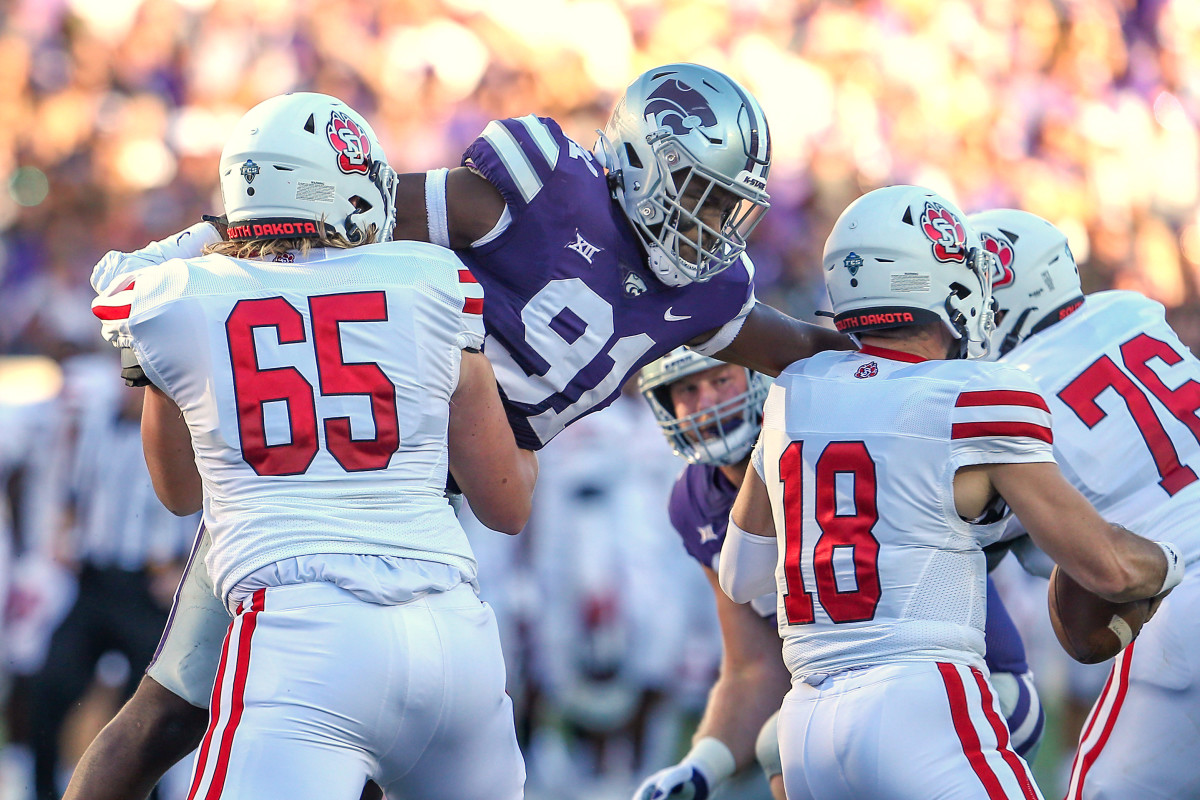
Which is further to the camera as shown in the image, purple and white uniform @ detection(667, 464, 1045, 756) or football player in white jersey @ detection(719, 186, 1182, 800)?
purple and white uniform @ detection(667, 464, 1045, 756)

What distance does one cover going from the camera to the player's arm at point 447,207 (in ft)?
9.26

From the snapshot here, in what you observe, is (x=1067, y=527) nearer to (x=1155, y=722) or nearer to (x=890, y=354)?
(x=890, y=354)

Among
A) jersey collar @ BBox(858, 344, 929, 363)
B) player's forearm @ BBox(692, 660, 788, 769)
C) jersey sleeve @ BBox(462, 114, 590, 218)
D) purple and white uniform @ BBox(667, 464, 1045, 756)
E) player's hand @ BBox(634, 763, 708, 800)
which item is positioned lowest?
player's hand @ BBox(634, 763, 708, 800)

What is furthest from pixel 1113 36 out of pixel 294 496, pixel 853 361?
pixel 294 496

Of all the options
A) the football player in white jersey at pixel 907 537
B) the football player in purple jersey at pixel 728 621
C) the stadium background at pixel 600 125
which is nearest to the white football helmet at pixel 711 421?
the football player in purple jersey at pixel 728 621

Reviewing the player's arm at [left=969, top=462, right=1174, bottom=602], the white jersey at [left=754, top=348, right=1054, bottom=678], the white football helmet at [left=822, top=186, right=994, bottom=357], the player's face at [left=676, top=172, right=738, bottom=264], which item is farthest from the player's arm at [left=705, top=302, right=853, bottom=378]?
the player's arm at [left=969, top=462, right=1174, bottom=602]

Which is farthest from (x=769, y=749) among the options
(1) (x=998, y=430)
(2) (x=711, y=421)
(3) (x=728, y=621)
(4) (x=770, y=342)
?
(1) (x=998, y=430)

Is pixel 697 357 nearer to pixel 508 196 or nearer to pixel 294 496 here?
pixel 508 196

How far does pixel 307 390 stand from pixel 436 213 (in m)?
0.75

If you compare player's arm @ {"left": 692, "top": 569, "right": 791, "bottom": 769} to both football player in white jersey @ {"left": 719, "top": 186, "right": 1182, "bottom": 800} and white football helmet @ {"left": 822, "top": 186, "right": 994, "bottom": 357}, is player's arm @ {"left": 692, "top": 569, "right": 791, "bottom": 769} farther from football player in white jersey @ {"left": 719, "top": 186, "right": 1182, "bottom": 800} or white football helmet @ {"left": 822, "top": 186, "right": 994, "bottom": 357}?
white football helmet @ {"left": 822, "top": 186, "right": 994, "bottom": 357}

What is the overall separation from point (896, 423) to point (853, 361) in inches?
9.5

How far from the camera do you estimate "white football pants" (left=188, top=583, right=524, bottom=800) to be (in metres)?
2.12

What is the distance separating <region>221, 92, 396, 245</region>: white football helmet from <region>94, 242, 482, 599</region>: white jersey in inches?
4.4

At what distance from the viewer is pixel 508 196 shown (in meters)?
2.87
